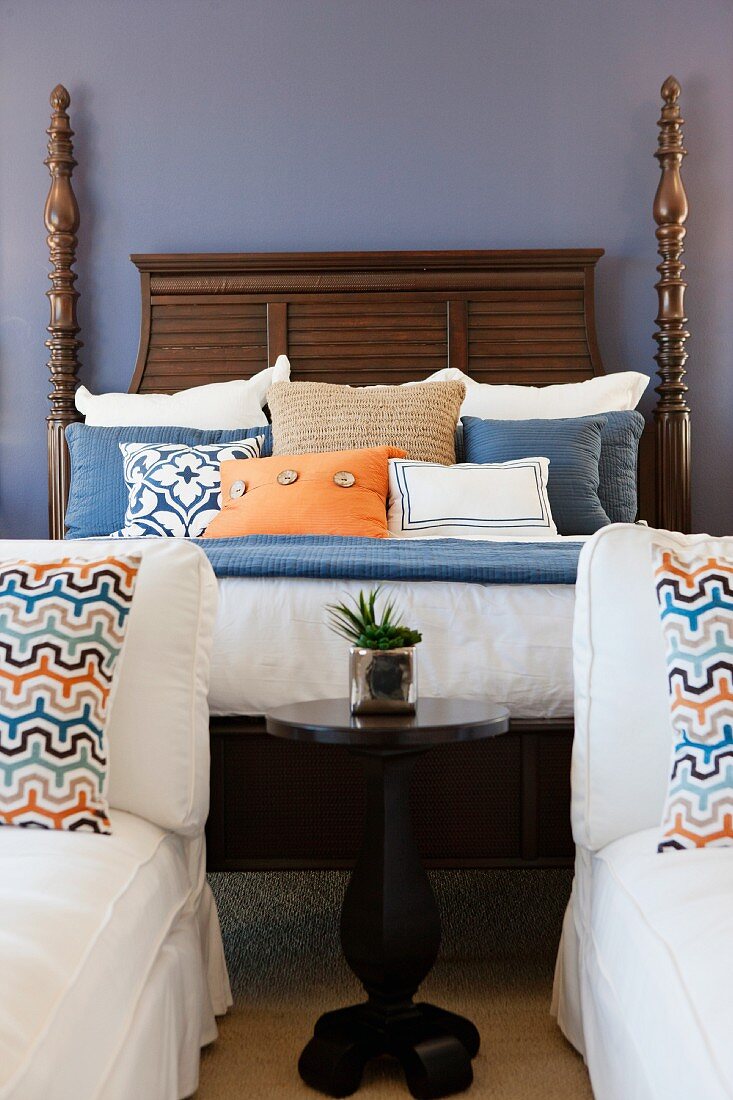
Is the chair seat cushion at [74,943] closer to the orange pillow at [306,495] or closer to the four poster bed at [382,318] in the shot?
the orange pillow at [306,495]

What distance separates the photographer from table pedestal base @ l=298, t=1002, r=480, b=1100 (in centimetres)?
158

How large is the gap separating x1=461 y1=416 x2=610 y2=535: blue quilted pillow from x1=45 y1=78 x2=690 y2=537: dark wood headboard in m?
0.50

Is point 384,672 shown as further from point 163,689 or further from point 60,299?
point 60,299

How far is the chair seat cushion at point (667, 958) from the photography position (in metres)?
1.00

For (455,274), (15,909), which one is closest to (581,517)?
(455,274)

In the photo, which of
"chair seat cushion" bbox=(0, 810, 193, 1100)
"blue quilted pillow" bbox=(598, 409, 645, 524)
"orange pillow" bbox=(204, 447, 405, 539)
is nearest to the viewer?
"chair seat cushion" bbox=(0, 810, 193, 1100)

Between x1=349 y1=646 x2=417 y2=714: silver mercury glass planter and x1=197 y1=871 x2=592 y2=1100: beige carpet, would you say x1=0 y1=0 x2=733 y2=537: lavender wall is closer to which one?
x1=197 y1=871 x2=592 y2=1100: beige carpet

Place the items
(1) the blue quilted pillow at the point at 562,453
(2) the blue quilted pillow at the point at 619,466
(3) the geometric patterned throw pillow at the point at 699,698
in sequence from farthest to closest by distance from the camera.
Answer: (2) the blue quilted pillow at the point at 619,466
(1) the blue quilted pillow at the point at 562,453
(3) the geometric patterned throw pillow at the point at 699,698

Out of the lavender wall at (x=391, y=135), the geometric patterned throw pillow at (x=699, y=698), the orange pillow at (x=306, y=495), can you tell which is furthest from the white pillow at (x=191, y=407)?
the geometric patterned throw pillow at (x=699, y=698)

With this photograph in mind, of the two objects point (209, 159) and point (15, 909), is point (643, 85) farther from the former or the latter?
point (15, 909)

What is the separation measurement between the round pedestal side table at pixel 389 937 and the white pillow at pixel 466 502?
127 cm

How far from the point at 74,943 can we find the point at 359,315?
2.97m

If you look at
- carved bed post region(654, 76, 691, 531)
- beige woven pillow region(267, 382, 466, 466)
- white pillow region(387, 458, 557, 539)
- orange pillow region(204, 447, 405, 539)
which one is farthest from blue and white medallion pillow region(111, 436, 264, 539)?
carved bed post region(654, 76, 691, 531)

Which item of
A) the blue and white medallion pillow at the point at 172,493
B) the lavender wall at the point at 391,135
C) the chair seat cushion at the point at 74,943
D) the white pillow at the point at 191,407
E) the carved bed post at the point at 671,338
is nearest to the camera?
the chair seat cushion at the point at 74,943
